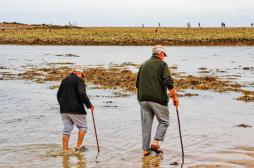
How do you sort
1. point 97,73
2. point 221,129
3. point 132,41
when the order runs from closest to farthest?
point 221,129 < point 97,73 < point 132,41

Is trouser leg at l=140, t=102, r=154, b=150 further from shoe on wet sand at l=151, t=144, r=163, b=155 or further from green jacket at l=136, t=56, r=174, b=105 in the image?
green jacket at l=136, t=56, r=174, b=105

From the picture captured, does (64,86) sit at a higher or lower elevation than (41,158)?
higher

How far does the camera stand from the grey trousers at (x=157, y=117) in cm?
1023

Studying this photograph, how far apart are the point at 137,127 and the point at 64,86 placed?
13.6ft

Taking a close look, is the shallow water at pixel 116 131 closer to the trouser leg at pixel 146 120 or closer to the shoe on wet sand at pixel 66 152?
the shoe on wet sand at pixel 66 152

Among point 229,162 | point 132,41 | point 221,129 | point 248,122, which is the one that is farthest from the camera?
point 132,41

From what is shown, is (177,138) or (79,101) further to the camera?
(177,138)

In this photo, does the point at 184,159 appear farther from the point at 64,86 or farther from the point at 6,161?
the point at 6,161

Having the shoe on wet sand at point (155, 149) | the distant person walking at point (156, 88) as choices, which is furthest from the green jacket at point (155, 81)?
the shoe on wet sand at point (155, 149)

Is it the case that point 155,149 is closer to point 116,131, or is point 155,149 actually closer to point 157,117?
point 157,117

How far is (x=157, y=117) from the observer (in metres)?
10.3

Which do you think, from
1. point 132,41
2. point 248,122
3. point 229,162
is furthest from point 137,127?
point 132,41

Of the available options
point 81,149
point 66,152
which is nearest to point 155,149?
point 81,149

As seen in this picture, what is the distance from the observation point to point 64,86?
1071 cm
